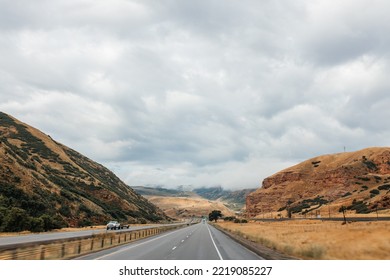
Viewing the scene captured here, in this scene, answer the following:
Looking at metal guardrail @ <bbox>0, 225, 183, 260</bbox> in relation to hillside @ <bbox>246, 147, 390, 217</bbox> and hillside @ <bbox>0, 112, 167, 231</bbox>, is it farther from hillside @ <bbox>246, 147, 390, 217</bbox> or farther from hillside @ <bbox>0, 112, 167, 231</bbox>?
hillside @ <bbox>246, 147, 390, 217</bbox>

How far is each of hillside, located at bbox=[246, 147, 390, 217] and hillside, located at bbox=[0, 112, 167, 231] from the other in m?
55.9

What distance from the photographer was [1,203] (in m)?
54.4

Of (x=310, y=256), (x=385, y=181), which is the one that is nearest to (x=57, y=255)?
(x=310, y=256)

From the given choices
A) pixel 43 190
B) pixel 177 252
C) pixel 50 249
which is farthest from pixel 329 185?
pixel 50 249

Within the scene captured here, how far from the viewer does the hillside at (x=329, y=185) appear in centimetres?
10994

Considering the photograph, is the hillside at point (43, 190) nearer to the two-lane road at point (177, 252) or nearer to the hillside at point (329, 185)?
the two-lane road at point (177, 252)

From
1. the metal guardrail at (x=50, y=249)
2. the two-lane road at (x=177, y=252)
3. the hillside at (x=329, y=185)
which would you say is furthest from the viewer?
the hillside at (x=329, y=185)

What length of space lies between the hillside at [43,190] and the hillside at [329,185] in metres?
55.9

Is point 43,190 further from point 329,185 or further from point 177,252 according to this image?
point 329,185

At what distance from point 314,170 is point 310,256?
545 feet

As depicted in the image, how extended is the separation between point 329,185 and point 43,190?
113 metres

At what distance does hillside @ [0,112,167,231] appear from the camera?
179 ft

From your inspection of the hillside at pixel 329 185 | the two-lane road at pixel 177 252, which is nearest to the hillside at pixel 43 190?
the two-lane road at pixel 177 252

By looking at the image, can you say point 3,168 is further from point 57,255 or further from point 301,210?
point 301,210
